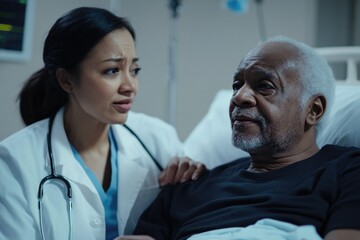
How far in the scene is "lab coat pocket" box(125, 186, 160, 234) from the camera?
1447 mm

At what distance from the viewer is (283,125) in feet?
4.01

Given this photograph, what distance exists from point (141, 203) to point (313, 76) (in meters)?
0.76

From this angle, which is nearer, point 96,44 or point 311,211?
point 311,211

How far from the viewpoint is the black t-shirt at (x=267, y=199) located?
1027 mm

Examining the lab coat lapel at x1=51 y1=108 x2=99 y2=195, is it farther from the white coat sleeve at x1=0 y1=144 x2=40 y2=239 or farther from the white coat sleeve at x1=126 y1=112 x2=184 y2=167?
the white coat sleeve at x1=126 y1=112 x2=184 y2=167

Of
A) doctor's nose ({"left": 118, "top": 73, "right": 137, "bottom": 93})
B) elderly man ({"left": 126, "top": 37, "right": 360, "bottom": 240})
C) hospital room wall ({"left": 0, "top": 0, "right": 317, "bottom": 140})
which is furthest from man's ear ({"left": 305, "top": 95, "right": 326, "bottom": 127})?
hospital room wall ({"left": 0, "top": 0, "right": 317, "bottom": 140})

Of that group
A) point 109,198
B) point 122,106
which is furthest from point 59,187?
point 122,106

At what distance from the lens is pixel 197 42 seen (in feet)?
8.13

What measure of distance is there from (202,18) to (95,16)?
1.22m

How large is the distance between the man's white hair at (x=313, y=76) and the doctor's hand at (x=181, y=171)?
43cm

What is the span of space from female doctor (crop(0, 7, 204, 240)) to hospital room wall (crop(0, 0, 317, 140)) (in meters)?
0.79

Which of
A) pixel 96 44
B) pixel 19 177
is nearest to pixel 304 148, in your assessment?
pixel 96 44

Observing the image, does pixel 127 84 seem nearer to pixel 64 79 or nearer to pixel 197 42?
pixel 64 79

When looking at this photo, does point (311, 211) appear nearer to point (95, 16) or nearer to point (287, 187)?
point (287, 187)
